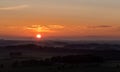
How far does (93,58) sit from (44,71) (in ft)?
48.9

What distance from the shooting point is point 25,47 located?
93.2 metres

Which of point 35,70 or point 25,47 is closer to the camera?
point 35,70

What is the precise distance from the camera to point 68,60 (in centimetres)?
4978

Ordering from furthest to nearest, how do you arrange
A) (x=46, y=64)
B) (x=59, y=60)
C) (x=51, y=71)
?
(x=59, y=60) → (x=46, y=64) → (x=51, y=71)

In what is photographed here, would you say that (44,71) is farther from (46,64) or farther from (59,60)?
(59,60)

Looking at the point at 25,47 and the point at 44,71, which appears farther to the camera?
the point at 25,47

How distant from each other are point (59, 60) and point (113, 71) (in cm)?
1344

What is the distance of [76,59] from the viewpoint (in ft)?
164

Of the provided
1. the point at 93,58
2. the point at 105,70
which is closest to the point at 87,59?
the point at 93,58

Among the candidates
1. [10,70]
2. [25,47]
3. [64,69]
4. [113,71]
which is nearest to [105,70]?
[113,71]

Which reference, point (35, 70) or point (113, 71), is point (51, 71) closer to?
point (35, 70)

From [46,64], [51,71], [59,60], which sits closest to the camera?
[51,71]

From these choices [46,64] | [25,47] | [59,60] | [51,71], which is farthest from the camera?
[25,47]

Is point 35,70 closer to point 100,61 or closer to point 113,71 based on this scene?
point 113,71
